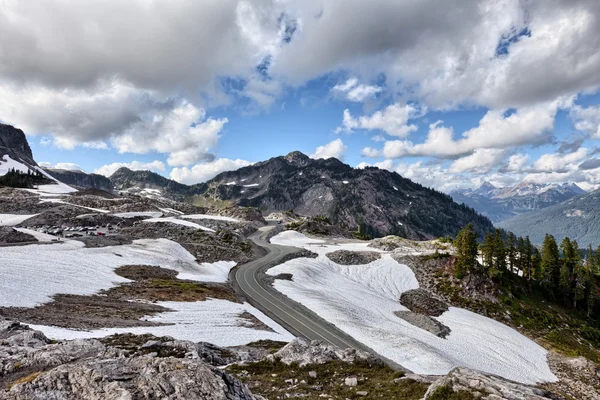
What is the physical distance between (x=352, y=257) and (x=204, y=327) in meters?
66.7

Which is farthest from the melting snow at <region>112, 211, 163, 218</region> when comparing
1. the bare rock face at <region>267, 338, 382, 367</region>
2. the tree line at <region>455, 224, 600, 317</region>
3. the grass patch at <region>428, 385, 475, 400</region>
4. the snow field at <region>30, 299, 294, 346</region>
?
the grass patch at <region>428, 385, 475, 400</region>

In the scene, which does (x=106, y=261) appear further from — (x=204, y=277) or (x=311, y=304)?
(x=311, y=304)

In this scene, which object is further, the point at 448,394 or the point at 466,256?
the point at 466,256

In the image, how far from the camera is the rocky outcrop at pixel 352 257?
91.2 m

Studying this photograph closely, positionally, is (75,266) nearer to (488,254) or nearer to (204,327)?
(204,327)

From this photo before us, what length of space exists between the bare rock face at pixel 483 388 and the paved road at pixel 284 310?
21679 millimetres

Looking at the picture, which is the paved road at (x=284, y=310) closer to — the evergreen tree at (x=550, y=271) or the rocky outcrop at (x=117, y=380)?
the rocky outcrop at (x=117, y=380)

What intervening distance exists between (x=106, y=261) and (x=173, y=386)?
56551mm

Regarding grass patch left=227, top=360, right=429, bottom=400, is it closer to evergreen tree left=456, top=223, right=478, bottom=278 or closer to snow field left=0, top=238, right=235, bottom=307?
snow field left=0, top=238, right=235, bottom=307

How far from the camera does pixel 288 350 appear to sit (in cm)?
2319

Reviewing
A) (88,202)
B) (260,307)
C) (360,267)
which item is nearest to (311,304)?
(260,307)

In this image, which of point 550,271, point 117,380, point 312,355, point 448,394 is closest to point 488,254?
point 550,271

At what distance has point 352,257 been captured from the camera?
93.4 m

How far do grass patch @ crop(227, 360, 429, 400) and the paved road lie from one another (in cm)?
1658
